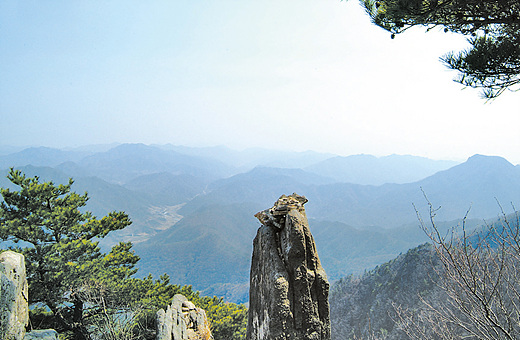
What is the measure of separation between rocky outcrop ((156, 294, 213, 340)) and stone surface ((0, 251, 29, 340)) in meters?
3.52

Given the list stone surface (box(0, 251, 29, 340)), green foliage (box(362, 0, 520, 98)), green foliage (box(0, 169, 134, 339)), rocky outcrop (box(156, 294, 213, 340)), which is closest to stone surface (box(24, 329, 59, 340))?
stone surface (box(0, 251, 29, 340))

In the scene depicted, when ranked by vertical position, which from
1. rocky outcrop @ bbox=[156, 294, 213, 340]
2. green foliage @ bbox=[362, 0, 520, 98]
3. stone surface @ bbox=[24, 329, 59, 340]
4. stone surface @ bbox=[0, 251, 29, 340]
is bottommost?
rocky outcrop @ bbox=[156, 294, 213, 340]

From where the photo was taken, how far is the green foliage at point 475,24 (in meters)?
4.70

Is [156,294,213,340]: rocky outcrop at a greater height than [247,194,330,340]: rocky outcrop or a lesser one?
lesser

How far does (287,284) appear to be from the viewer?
14.3ft

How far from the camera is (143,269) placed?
149125mm

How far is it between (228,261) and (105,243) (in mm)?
82039

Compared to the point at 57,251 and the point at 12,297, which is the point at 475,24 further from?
the point at 57,251

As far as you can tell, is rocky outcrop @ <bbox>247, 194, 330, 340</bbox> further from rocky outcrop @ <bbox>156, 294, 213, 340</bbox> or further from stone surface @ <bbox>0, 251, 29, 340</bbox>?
stone surface @ <bbox>0, 251, 29, 340</bbox>

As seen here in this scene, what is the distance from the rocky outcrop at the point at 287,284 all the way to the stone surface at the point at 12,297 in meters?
6.93

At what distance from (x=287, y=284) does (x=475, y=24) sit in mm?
5290

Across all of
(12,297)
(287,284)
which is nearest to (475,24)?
(287,284)

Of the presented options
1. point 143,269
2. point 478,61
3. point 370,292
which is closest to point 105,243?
point 143,269

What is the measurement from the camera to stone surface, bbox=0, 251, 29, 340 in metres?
7.52
